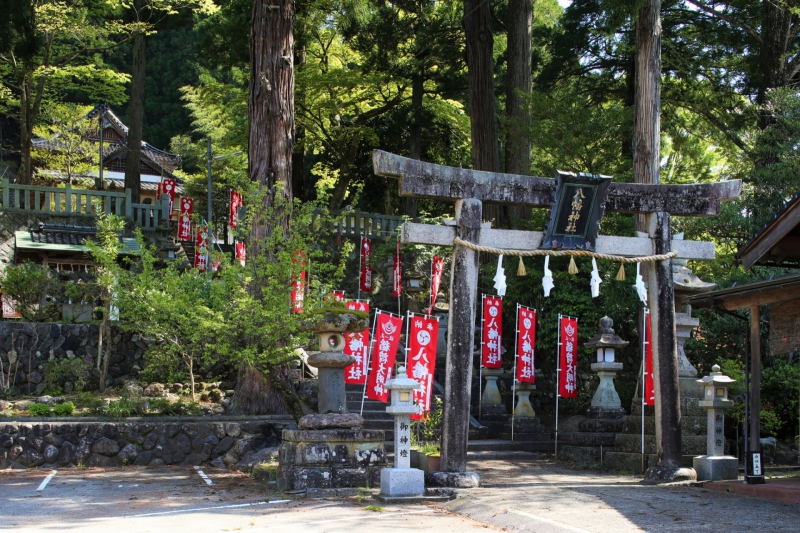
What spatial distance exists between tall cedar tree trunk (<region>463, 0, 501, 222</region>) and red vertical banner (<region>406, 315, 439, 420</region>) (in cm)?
713

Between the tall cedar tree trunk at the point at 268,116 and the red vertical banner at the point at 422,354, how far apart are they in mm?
2574

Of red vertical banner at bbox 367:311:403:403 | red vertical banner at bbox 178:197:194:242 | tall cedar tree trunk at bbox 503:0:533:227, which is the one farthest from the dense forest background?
red vertical banner at bbox 178:197:194:242

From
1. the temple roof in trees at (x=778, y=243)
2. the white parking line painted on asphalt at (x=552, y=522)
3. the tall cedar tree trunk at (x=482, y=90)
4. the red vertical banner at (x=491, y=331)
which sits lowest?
the white parking line painted on asphalt at (x=552, y=522)

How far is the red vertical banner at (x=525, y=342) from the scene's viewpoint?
15844 millimetres

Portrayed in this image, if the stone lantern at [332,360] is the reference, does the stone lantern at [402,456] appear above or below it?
below

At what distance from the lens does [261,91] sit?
47.4 feet

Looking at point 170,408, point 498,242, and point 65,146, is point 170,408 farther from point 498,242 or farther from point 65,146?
point 65,146

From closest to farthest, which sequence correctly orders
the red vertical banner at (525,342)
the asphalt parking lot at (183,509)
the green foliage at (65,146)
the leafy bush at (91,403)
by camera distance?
the asphalt parking lot at (183,509) < the leafy bush at (91,403) < the red vertical banner at (525,342) < the green foliage at (65,146)

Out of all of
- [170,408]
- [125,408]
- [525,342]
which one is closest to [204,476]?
[170,408]

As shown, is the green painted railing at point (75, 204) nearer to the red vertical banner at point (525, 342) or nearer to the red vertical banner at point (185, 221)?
the red vertical banner at point (185, 221)

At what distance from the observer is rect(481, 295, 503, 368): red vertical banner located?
16438 mm

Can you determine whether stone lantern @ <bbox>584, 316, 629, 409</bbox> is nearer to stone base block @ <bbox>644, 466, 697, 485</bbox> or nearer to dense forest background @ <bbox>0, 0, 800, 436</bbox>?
dense forest background @ <bbox>0, 0, 800, 436</bbox>

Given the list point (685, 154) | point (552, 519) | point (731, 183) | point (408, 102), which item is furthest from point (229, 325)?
point (408, 102)

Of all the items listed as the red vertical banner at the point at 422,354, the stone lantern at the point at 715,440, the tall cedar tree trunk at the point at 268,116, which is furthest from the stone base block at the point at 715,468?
the tall cedar tree trunk at the point at 268,116
